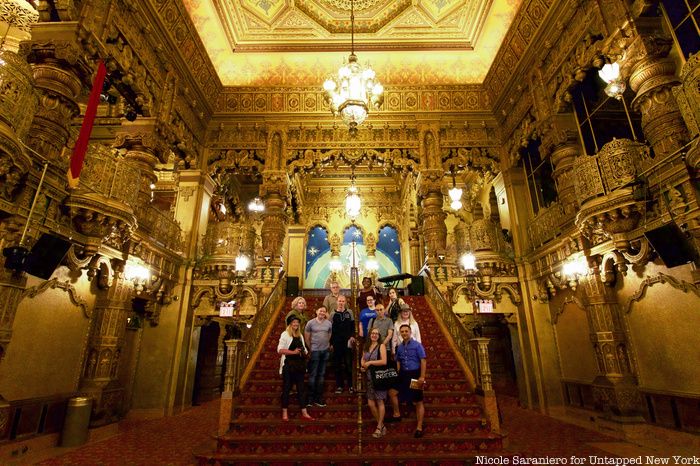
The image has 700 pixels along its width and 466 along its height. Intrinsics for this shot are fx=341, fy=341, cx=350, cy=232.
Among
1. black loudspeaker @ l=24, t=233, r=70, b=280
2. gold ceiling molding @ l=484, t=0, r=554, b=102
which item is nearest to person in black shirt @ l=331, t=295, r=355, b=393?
black loudspeaker @ l=24, t=233, r=70, b=280

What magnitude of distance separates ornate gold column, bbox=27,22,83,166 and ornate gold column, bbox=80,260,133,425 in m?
2.76

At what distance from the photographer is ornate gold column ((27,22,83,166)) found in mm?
5230

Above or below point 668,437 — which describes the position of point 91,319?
above

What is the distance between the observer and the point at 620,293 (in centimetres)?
670

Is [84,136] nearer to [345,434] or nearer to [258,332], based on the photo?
[258,332]

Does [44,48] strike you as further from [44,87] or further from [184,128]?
[184,128]

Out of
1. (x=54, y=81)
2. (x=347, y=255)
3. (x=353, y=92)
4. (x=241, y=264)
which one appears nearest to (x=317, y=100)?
(x=353, y=92)

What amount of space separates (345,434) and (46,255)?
5302mm

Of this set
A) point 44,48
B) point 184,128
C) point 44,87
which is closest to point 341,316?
point 44,87

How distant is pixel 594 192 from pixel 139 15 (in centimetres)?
995

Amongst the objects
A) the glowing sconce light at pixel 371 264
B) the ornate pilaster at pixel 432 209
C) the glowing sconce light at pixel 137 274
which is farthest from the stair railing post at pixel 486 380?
the glowing sconce light at pixel 371 264

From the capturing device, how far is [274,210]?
10945mm

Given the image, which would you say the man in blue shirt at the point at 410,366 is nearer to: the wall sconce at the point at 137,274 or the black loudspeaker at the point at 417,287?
the black loudspeaker at the point at 417,287

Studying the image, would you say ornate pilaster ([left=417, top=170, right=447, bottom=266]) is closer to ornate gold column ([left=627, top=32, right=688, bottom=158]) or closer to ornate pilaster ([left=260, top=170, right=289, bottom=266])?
ornate pilaster ([left=260, top=170, right=289, bottom=266])
